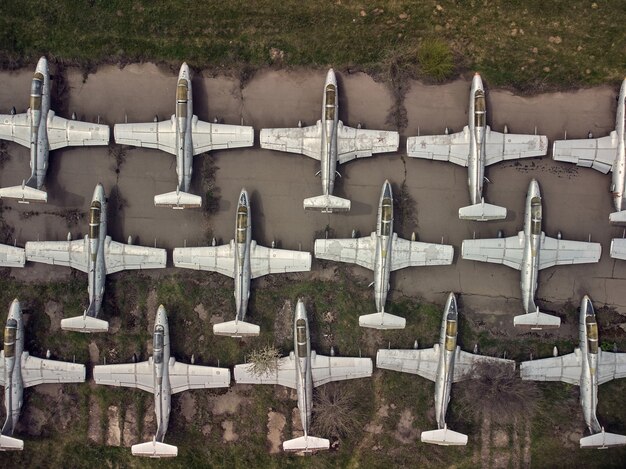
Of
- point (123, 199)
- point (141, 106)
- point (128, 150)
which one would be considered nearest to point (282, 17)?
point (141, 106)

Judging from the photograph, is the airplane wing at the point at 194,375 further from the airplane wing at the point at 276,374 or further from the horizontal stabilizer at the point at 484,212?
the horizontal stabilizer at the point at 484,212

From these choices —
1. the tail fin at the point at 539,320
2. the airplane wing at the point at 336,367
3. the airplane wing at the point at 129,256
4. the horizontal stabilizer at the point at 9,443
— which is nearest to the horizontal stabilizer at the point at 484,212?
the tail fin at the point at 539,320

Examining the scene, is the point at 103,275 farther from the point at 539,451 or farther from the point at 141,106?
the point at 539,451

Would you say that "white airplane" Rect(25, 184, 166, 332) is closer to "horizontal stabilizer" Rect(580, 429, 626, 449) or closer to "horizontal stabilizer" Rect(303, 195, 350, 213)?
"horizontal stabilizer" Rect(303, 195, 350, 213)

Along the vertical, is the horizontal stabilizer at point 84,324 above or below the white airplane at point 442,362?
above

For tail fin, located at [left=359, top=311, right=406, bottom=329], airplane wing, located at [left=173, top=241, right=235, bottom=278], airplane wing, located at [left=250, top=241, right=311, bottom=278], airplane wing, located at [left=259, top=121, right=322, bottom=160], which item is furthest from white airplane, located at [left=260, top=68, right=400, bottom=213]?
tail fin, located at [left=359, top=311, right=406, bottom=329]
